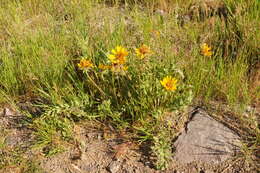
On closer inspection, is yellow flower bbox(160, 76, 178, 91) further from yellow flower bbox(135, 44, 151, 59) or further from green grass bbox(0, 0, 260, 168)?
yellow flower bbox(135, 44, 151, 59)

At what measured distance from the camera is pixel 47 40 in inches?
109

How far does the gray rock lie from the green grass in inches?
6.9

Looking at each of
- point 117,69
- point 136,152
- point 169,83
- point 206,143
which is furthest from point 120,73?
point 206,143

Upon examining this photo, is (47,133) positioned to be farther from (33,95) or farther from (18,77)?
(18,77)

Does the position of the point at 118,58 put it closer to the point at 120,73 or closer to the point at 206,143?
the point at 120,73

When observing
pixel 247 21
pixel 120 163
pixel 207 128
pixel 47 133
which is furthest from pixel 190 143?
pixel 247 21

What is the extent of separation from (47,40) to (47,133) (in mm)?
947

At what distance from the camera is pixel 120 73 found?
1.97 m

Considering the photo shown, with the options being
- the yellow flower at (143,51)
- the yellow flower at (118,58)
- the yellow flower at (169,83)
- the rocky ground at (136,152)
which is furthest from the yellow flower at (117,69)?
the rocky ground at (136,152)

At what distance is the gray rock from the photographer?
6.53 ft

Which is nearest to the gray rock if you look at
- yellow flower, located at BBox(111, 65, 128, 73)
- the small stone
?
the small stone

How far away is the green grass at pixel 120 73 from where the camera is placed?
214 cm

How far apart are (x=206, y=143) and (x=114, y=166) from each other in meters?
0.61

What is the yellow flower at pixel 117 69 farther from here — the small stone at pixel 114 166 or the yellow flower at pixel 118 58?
the small stone at pixel 114 166
